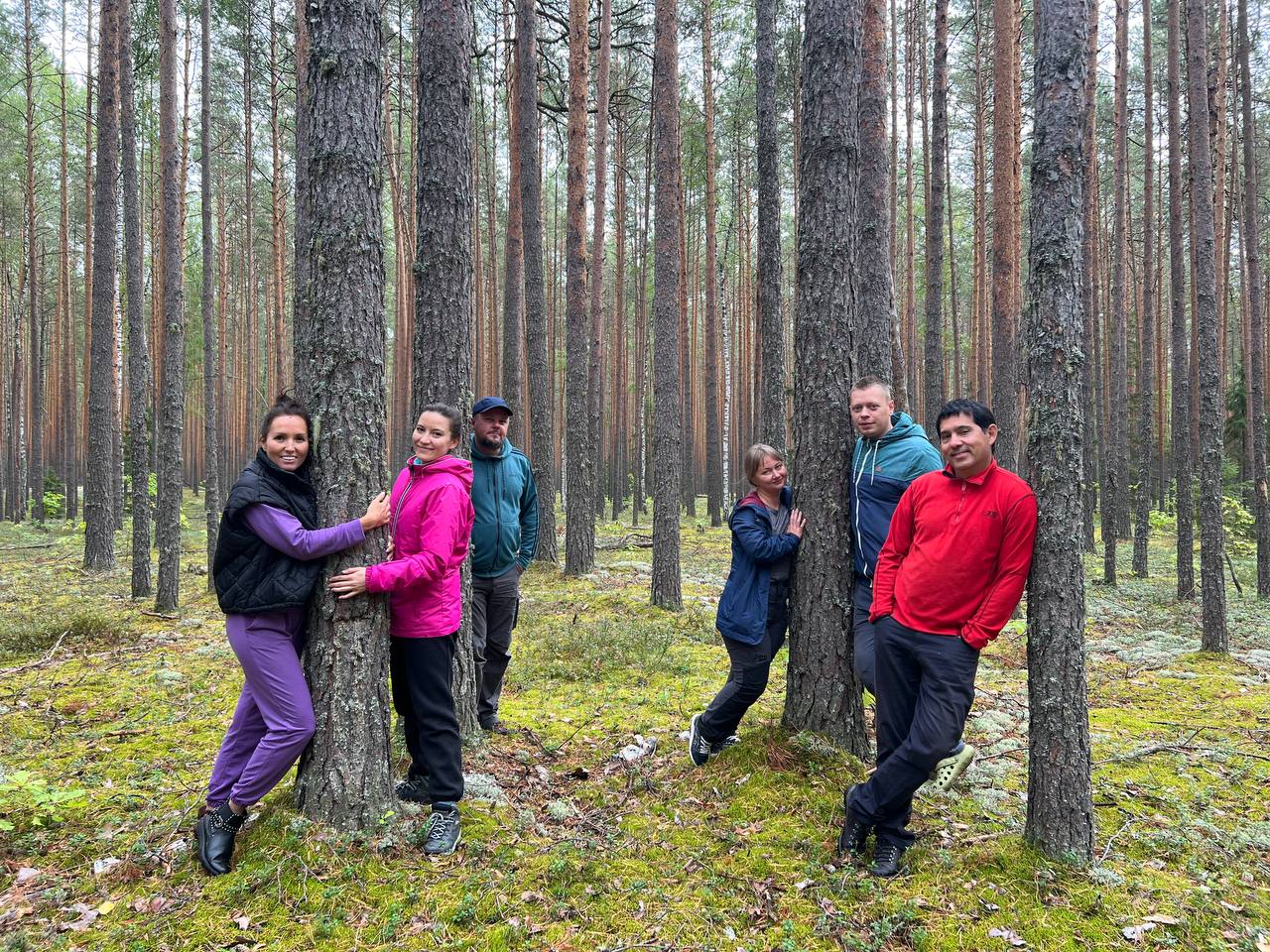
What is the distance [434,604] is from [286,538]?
80cm

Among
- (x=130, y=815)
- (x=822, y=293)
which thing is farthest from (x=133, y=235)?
(x=822, y=293)

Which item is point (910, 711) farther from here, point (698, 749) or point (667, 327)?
point (667, 327)

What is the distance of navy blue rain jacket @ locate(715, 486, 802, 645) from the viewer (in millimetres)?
4094

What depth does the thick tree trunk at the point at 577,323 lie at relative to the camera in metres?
11.6

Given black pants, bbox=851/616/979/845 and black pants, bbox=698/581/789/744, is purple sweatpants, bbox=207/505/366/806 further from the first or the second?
black pants, bbox=851/616/979/845

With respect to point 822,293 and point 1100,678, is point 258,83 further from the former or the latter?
point 1100,678

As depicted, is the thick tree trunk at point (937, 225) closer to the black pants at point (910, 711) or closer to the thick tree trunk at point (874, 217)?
the thick tree trunk at point (874, 217)

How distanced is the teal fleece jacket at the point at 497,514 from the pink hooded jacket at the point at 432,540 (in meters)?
1.15

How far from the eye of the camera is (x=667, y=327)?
9.95 metres

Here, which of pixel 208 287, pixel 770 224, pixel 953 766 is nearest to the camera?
pixel 953 766

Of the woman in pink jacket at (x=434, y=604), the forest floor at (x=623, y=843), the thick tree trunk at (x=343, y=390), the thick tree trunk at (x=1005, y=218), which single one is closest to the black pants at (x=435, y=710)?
the woman in pink jacket at (x=434, y=604)

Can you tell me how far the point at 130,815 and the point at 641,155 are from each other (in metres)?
25.2

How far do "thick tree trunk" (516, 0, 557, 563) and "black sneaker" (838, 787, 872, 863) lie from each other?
27.0 ft

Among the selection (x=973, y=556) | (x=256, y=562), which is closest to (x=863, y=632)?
(x=973, y=556)
